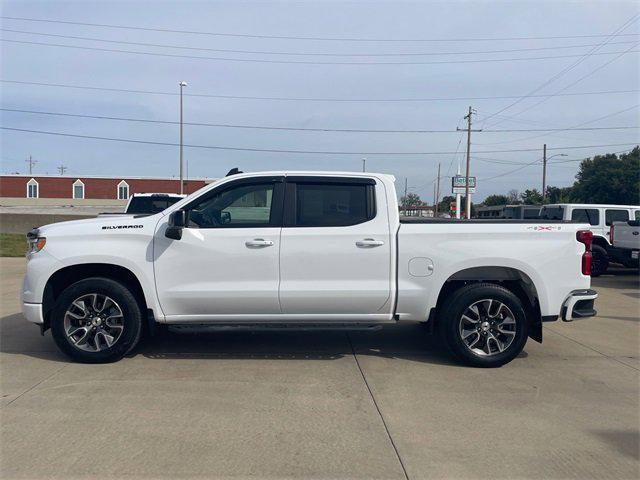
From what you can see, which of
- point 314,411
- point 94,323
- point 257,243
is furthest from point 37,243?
point 314,411

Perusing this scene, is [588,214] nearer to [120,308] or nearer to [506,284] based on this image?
[506,284]

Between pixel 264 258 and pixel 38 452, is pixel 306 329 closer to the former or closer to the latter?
pixel 264 258

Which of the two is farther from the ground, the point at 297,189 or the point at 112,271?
the point at 297,189

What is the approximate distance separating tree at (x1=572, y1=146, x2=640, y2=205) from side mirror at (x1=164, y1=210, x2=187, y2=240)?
53173 mm

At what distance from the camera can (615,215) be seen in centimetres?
1527

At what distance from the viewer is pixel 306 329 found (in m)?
5.80

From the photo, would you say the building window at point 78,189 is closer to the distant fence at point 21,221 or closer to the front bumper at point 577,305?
the distant fence at point 21,221

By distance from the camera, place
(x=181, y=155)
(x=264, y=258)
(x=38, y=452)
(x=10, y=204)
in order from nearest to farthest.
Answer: (x=38, y=452)
(x=264, y=258)
(x=181, y=155)
(x=10, y=204)

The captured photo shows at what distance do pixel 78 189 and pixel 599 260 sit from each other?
48.1 meters

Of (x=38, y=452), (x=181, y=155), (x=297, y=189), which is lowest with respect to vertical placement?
(x=38, y=452)

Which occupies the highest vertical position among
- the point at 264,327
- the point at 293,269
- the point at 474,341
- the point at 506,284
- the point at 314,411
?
the point at 293,269

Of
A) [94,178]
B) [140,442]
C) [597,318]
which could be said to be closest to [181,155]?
[94,178]

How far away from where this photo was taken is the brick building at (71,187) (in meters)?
51.5

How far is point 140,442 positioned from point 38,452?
26.0 inches
